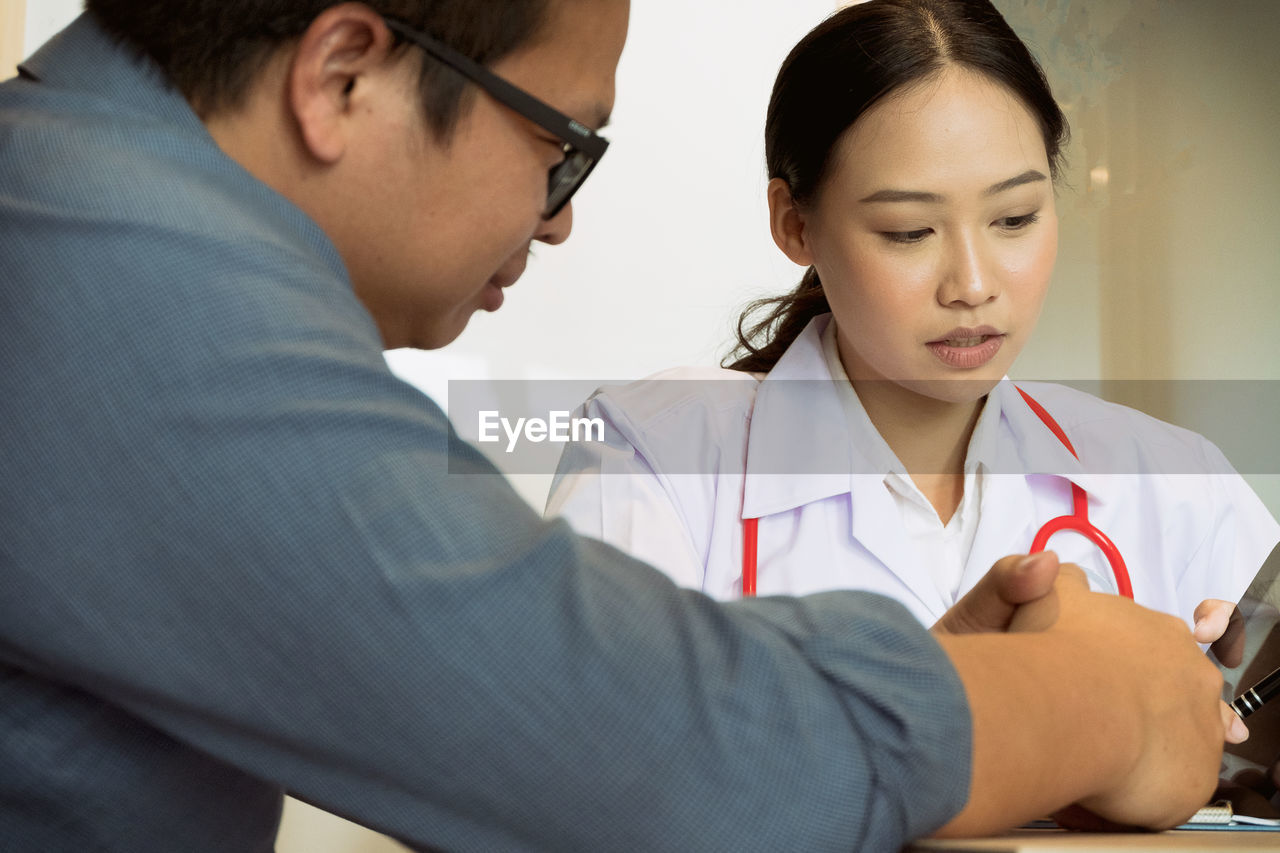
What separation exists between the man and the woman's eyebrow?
764mm

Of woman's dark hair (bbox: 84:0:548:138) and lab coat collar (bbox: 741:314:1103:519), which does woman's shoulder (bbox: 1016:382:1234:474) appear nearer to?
lab coat collar (bbox: 741:314:1103:519)

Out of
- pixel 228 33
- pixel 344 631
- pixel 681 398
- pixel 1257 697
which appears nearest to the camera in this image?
pixel 344 631

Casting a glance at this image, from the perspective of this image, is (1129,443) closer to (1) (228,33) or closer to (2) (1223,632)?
(2) (1223,632)

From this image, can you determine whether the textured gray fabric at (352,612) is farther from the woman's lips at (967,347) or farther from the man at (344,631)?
the woman's lips at (967,347)

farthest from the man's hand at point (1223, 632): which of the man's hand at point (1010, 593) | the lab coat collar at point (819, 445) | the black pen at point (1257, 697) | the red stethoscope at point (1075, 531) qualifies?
the lab coat collar at point (819, 445)

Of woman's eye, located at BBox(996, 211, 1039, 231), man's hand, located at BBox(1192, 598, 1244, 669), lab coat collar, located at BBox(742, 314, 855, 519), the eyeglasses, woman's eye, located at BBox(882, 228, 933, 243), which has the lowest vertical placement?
man's hand, located at BBox(1192, 598, 1244, 669)

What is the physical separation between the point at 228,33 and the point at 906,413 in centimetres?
98

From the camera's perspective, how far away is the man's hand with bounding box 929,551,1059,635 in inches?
24.6

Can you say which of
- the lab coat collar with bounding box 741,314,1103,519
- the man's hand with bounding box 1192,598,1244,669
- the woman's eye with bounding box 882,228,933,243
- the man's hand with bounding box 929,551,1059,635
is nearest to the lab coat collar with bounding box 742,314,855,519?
the lab coat collar with bounding box 741,314,1103,519

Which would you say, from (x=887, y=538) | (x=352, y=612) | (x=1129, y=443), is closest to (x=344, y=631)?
(x=352, y=612)

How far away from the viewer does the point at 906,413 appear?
1.42 metres

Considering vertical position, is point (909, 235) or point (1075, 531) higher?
point (909, 235)

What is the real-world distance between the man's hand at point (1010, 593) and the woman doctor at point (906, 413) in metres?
0.60

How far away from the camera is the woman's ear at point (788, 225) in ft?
4.70
